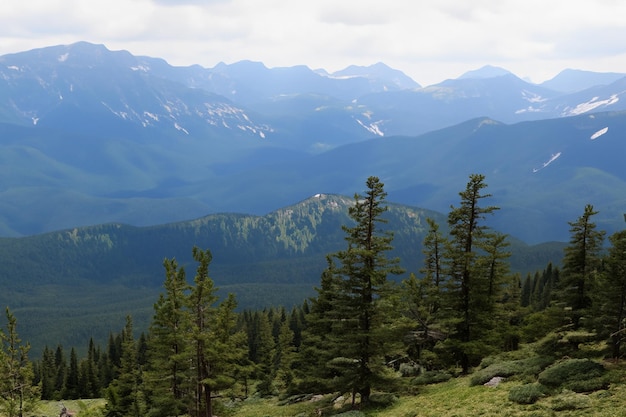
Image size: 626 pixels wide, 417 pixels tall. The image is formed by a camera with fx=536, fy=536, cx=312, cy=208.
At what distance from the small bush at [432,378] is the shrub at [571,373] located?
11022mm

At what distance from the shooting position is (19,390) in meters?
49.8

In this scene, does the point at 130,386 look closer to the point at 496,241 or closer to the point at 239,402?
the point at 239,402

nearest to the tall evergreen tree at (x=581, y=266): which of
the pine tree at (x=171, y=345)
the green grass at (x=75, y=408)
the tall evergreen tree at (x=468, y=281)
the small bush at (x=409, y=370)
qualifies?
the tall evergreen tree at (x=468, y=281)

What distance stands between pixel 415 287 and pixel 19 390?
38514mm

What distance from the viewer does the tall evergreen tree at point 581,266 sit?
41.0 meters

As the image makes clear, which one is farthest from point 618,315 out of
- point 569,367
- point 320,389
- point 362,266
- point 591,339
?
point 320,389

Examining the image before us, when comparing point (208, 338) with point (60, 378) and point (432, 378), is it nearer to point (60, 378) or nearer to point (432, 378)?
point (432, 378)

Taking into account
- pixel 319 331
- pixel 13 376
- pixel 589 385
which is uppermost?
pixel 589 385

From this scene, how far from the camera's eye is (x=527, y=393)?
28.8 metres

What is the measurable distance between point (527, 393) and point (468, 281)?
1453cm

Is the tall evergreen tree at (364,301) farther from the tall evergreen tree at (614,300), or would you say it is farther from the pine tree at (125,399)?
the pine tree at (125,399)

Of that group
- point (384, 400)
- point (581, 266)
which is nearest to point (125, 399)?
point (384, 400)

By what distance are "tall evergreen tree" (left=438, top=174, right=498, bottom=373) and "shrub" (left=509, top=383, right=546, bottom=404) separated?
11.9 meters

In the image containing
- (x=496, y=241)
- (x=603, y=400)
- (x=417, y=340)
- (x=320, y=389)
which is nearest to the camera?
(x=603, y=400)
